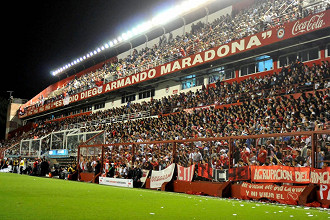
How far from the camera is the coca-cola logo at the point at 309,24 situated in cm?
2003

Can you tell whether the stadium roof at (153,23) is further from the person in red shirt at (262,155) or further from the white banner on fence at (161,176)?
the person in red shirt at (262,155)

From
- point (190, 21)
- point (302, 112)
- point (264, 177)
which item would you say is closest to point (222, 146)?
point (264, 177)

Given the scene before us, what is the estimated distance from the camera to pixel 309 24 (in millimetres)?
20594

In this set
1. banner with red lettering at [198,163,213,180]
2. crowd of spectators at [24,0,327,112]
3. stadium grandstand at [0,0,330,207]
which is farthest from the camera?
crowd of spectators at [24,0,327,112]

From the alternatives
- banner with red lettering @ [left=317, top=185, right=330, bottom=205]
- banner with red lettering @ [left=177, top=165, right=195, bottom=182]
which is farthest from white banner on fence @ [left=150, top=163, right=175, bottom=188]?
banner with red lettering @ [left=317, top=185, right=330, bottom=205]

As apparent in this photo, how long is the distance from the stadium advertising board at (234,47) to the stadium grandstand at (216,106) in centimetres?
7

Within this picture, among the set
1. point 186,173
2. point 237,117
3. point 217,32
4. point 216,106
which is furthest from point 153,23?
point 186,173

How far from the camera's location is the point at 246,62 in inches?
1096

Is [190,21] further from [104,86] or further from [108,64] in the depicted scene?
[108,64]

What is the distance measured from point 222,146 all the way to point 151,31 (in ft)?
109

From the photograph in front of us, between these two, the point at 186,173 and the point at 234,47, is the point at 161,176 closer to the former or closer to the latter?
the point at 186,173

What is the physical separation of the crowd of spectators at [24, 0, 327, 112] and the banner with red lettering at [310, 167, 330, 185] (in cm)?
1527

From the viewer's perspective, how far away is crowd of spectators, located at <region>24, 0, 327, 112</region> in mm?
24328

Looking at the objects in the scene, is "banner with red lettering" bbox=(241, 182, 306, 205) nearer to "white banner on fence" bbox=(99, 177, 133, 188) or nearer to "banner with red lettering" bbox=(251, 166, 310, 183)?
"banner with red lettering" bbox=(251, 166, 310, 183)
